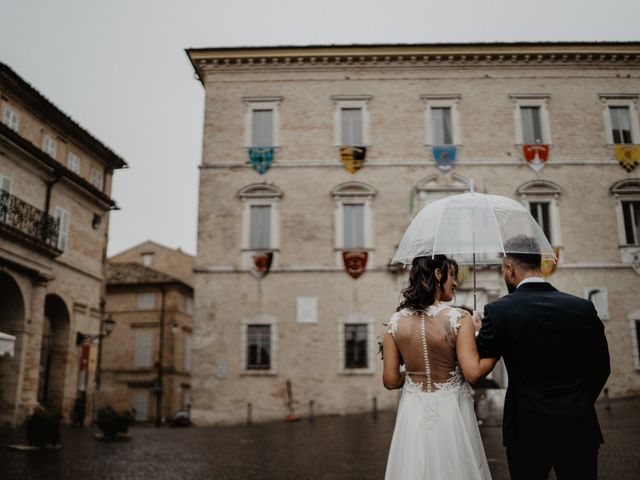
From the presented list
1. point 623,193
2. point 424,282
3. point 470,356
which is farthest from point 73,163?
point 470,356

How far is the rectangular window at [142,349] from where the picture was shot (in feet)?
147

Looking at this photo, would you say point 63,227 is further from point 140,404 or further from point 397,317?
point 397,317

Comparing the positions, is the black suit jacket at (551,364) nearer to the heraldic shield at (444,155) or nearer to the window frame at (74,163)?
the heraldic shield at (444,155)

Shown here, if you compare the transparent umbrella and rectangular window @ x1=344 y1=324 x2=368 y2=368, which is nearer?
the transparent umbrella

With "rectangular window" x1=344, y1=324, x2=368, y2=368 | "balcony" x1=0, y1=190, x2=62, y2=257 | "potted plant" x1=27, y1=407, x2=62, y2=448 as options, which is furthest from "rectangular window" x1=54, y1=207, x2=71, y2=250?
"potted plant" x1=27, y1=407, x2=62, y2=448

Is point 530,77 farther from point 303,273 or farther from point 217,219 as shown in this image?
point 217,219

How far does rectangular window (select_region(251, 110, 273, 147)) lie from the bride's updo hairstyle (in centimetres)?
2203

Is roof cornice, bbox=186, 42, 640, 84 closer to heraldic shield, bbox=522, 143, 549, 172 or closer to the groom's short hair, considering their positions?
heraldic shield, bbox=522, 143, 549, 172

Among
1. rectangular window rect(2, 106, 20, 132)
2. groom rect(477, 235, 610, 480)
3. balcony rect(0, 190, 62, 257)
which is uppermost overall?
rectangular window rect(2, 106, 20, 132)

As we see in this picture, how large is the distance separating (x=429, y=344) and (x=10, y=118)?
79.9 feet

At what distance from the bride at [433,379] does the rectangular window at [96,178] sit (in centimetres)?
2881

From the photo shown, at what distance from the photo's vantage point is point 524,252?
4102 mm

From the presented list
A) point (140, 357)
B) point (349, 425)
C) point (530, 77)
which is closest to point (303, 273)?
point (349, 425)

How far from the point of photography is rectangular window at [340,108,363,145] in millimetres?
25736
